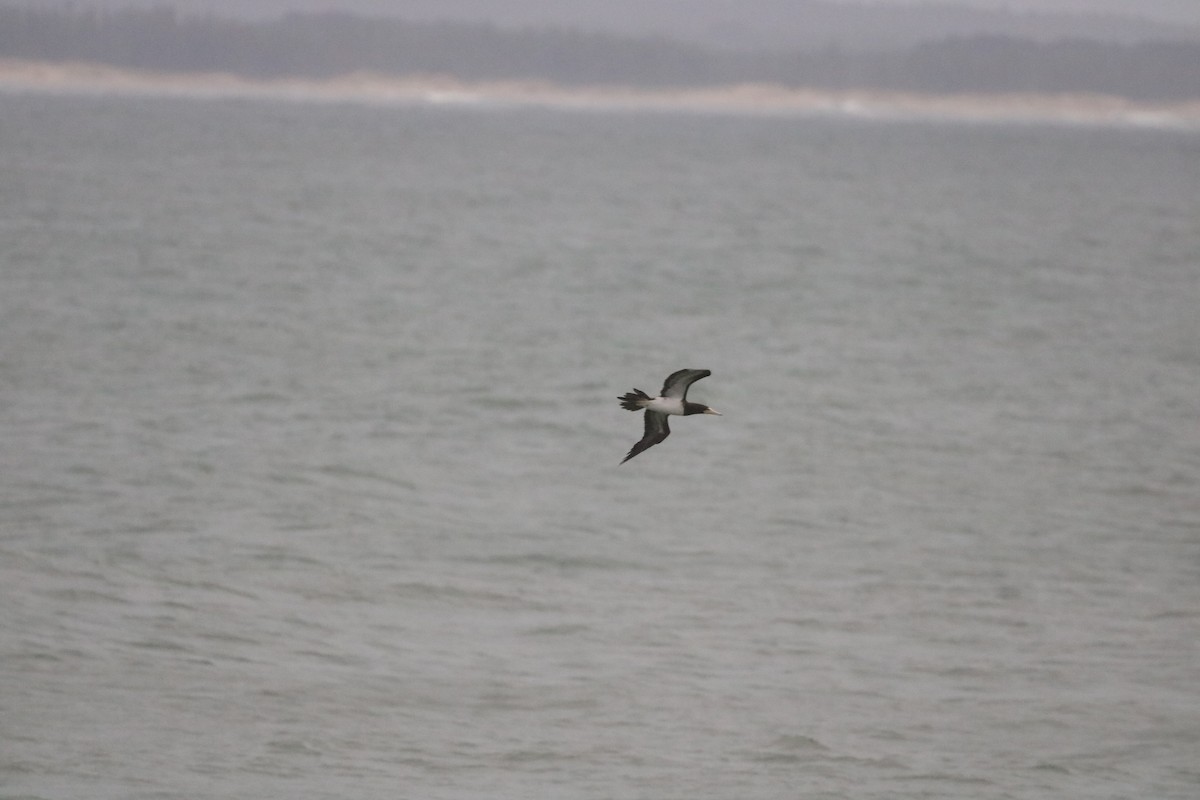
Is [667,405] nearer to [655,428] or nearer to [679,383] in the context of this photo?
[679,383]

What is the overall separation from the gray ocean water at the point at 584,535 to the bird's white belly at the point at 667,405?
4.44 metres

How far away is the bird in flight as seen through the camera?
37.0 ft

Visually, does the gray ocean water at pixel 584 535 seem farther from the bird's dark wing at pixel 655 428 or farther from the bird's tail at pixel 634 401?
the bird's tail at pixel 634 401

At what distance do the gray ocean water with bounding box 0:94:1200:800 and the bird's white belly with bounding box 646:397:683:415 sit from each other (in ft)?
14.6

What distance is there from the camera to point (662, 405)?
11.6m

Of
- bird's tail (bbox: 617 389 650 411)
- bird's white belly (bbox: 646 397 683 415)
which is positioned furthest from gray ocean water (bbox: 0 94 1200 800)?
bird's tail (bbox: 617 389 650 411)

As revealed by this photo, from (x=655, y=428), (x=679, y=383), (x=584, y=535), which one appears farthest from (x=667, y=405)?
(x=584, y=535)

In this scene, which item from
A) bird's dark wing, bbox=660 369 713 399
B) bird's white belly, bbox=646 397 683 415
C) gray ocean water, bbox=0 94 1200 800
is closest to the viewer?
bird's dark wing, bbox=660 369 713 399

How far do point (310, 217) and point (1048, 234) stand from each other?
30.9 m

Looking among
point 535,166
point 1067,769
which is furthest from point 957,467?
point 535,166

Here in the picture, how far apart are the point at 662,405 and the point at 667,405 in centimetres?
4

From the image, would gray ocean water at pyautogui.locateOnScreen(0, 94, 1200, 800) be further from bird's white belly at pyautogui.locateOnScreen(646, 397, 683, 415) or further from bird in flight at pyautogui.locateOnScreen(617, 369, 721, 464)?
bird's white belly at pyautogui.locateOnScreen(646, 397, 683, 415)

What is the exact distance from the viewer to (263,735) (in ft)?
51.0

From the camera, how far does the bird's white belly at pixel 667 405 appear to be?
11.5m
